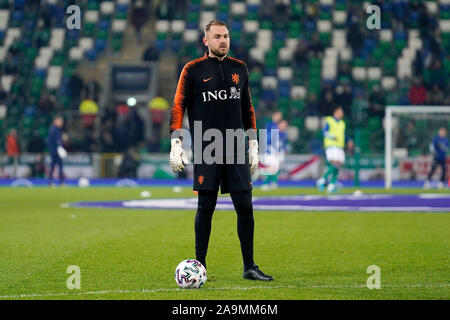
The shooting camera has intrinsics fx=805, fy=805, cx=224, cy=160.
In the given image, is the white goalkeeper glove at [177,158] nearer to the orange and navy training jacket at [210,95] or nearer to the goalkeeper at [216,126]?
the goalkeeper at [216,126]

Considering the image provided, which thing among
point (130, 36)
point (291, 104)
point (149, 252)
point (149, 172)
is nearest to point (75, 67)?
point (130, 36)

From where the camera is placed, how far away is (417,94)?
28.5 metres

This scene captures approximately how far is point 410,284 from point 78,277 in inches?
105

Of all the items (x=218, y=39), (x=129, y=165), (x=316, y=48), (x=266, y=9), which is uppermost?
(x=266, y=9)

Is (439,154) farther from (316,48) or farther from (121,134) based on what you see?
(121,134)

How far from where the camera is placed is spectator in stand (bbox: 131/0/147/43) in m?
32.7

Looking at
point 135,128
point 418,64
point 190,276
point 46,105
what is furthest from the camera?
point 418,64

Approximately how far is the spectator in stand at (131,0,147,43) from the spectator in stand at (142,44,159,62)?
182 cm

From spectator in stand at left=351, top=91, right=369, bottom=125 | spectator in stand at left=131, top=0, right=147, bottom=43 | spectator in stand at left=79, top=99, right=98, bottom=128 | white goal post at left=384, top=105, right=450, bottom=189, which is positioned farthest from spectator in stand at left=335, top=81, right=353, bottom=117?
spectator in stand at left=131, top=0, right=147, bottom=43

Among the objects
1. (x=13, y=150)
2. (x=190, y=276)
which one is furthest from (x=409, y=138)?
(x=190, y=276)

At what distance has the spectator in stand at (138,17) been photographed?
107 ft

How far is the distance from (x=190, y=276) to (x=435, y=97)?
23.6 m

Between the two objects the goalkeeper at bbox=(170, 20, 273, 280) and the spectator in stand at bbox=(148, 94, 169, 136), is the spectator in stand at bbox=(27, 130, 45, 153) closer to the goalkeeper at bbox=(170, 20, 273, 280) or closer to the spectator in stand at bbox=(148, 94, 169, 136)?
the spectator in stand at bbox=(148, 94, 169, 136)

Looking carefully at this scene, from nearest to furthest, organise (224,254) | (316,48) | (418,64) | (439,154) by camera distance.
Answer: (224,254)
(439,154)
(418,64)
(316,48)
